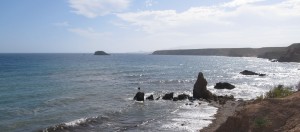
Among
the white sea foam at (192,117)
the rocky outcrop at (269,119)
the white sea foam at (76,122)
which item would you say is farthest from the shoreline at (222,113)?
the white sea foam at (76,122)

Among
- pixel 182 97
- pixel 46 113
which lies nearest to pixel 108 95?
pixel 182 97

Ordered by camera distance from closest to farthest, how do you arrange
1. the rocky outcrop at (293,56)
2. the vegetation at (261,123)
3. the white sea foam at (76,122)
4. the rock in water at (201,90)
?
the vegetation at (261,123), the white sea foam at (76,122), the rock in water at (201,90), the rocky outcrop at (293,56)

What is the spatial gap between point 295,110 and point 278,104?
2.39 metres

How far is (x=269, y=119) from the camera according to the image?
83.3 ft

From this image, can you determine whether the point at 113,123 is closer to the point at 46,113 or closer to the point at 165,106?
the point at 46,113

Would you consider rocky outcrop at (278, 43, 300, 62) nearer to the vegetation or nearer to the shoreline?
the shoreline

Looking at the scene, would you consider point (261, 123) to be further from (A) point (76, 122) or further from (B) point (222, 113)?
(A) point (76, 122)

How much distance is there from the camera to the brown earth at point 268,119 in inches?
943

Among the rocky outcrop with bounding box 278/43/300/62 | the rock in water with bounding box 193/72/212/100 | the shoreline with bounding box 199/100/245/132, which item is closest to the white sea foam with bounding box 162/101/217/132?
the shoreline with bounding box 199/100/245/132

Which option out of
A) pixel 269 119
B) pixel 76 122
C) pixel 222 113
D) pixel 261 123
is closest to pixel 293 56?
pixel 222 113

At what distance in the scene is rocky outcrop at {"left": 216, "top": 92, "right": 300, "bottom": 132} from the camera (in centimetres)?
2394

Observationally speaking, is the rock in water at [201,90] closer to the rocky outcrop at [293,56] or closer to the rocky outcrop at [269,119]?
the rocky outcrop at [269,119]

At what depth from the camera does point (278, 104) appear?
28.5m

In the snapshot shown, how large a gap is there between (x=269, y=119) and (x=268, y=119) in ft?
0.27
